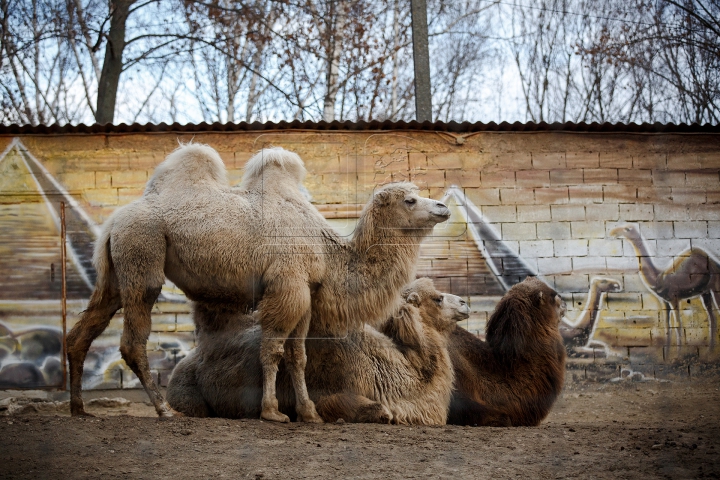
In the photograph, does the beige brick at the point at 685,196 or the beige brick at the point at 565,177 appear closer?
the beige brick at the point at 565,177

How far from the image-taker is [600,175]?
9.68m

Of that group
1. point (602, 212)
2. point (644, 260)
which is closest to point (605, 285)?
point (644, 260)

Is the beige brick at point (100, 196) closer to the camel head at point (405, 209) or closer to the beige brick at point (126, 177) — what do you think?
the beige brick at point (126, 177)

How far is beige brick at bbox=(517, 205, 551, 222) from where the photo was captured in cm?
953

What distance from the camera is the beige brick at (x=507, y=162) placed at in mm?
9555

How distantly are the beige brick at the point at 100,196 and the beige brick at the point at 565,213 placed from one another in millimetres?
5282

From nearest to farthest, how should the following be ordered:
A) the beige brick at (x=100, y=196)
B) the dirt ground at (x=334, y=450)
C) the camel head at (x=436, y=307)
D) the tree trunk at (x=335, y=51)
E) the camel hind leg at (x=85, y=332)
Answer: the dirt ground at (x=334, y=450) → the camel hind leg at (x=85, y=332) → the camel head at (x=436, y=307) → the beige brick at (x=100, y=196) → the tree trunk at (x=335, y=51)

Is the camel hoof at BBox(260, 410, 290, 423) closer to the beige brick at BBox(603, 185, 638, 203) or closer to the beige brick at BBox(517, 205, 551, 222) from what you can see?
the beige brick at BBox(517, 205, 551, 222)

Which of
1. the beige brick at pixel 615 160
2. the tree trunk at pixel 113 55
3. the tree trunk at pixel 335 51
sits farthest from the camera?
the tree trunk at pixel 335 51

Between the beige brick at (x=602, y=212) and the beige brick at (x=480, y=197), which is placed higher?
the beige brick at (x=480, y=197)

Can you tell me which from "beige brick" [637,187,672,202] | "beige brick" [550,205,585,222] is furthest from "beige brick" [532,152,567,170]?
"beige brick" [637,187,672,202]

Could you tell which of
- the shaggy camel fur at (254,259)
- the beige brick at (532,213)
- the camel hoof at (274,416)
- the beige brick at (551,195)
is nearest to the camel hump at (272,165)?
the shaggy camel fur at (254,259)

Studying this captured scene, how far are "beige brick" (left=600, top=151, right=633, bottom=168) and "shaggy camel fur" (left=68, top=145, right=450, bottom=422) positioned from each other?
13.4 feet

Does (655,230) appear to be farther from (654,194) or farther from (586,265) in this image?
(586,265)
